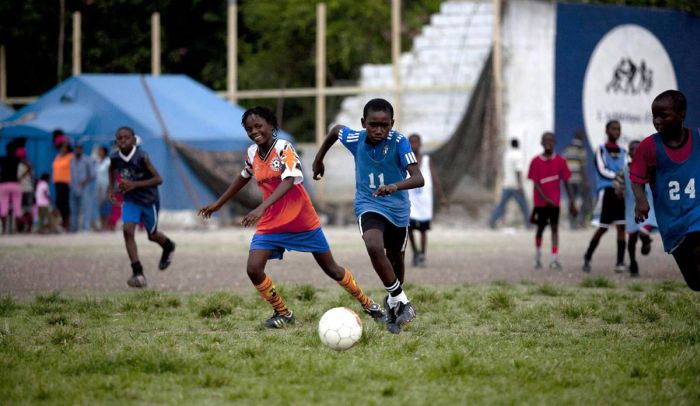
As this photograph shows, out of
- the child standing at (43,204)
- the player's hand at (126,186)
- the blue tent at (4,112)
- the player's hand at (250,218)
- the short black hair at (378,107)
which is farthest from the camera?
the blue tent at (4,112)

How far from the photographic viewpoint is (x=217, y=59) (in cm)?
3834

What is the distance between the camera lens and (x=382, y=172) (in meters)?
8.99

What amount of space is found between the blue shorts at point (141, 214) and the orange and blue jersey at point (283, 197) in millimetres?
3678

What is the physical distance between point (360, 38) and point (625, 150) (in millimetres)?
22183

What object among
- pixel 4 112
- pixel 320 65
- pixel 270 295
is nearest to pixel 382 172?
pixel 270 295

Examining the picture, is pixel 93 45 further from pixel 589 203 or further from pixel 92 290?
pixel 92 290

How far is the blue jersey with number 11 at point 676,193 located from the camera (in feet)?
27.2

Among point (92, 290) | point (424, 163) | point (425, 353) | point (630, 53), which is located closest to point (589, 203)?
point (630, 53)

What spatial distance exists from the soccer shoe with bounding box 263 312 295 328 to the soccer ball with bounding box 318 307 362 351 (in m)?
1.24

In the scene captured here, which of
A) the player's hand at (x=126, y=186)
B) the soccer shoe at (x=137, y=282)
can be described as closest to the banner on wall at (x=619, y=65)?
the player's hand at (x=126, y=186)

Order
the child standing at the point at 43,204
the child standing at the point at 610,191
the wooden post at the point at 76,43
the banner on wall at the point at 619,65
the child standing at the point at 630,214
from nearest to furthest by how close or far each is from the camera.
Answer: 1. the child standing at the point at 630,214
2. the child standing at the point at 610,191
3. the child standing at the point at 43,204
4. the banner on wall at the point at 619,65
5. the wooden post at the point at 76,43

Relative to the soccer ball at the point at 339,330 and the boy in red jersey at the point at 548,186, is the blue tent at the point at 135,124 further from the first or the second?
the soccer ball at the point at 339,330

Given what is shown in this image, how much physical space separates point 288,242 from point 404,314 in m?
1.07

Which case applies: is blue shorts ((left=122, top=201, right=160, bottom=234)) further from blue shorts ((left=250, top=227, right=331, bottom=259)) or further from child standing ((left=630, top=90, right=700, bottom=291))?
child standing ((left=630, top=90, right=700, bottom=291))
